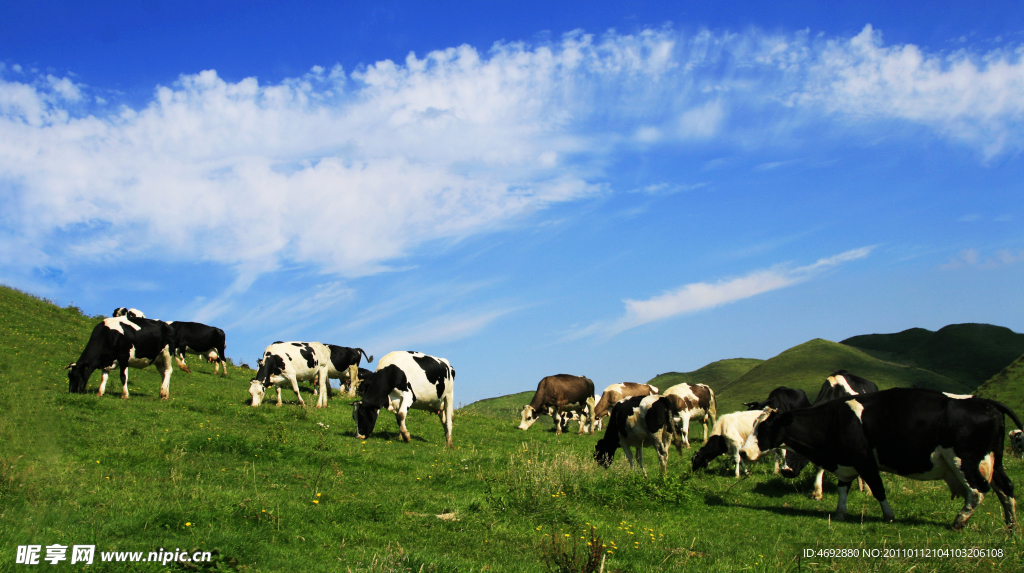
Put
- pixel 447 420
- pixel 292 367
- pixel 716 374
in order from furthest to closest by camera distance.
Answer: pixel 716 374
pixel 292 367
pixel 447 420

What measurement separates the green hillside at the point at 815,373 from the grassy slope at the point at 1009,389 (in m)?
31.1

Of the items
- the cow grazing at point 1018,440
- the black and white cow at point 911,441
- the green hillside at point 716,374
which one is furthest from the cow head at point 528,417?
the green hillside at point 716,374

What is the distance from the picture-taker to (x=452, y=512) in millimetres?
10453

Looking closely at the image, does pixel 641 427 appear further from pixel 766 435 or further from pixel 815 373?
pixel 815 373

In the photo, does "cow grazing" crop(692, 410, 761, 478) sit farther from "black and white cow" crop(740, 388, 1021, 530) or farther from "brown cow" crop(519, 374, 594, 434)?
"brown cow" crop(519, 374, 594, 434)

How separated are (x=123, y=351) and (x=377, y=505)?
14.8 m

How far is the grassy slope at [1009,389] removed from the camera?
97.7 ft

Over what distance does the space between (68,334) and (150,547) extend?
28.5 meters

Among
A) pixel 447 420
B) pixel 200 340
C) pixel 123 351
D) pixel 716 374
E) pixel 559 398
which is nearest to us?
pixel 447 420

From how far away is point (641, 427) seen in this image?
16.7 m

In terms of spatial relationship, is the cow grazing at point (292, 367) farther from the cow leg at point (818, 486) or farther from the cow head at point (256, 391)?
the cow leg at point (818, 486)

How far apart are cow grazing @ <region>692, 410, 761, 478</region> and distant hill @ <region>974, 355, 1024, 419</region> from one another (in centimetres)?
1858

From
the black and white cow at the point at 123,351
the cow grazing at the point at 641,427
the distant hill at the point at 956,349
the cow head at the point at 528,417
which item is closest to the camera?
the cow grazing at the point at 641,427

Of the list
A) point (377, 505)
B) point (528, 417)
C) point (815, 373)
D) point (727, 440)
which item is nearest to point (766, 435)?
point (727, 440)
